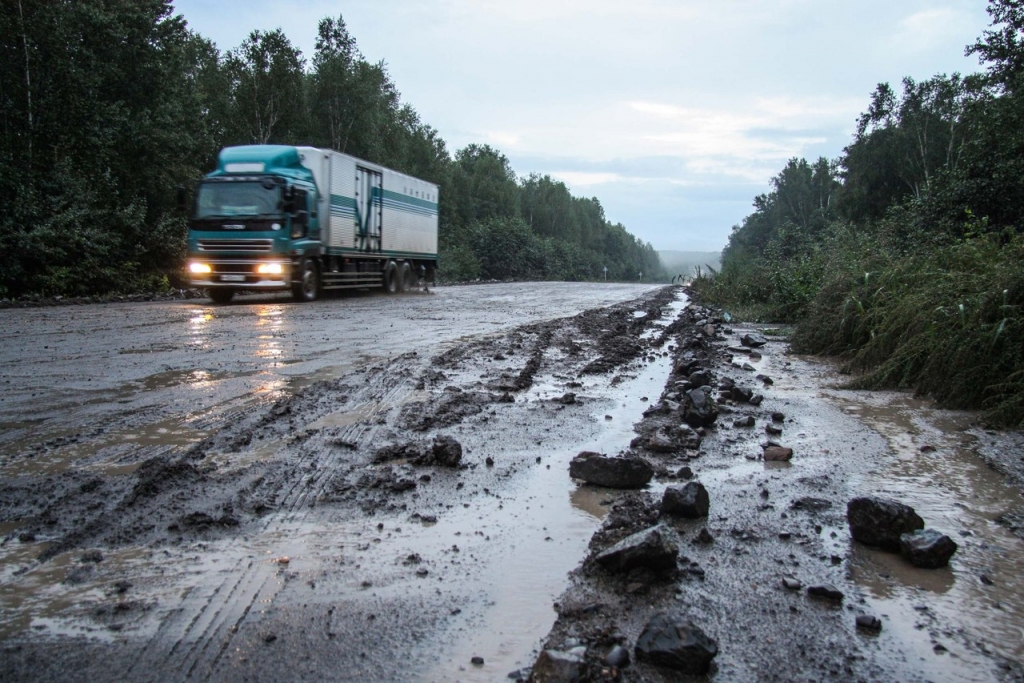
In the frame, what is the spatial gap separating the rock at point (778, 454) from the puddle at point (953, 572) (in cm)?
44

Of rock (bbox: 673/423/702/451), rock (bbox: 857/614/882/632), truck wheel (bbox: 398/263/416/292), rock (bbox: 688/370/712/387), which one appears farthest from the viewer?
truck wheel (bbox: 398/263/416/292)

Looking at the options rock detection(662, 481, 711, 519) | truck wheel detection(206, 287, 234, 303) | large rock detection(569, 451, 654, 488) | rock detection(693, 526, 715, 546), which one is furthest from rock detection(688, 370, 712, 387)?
truck wheel detection(206, 287, 234, 303)

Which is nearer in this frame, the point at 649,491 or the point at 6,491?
the point at 6,491

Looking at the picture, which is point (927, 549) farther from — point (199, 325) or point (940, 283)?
point (199, 325)

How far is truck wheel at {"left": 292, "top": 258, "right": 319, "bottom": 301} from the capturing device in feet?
60.7

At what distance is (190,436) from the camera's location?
15.5 feet

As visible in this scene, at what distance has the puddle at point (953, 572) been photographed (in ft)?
7.93

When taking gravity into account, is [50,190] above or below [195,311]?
above

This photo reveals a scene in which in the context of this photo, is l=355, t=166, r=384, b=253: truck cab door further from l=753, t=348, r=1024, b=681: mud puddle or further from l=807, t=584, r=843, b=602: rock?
l=807, t=584, r=843, b=602: rock

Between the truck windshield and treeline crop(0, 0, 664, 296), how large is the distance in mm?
5096

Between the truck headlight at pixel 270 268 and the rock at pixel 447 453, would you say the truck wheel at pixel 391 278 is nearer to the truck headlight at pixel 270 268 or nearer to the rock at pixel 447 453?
the truck headlight at pixel 270 268

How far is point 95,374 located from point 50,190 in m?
18.4

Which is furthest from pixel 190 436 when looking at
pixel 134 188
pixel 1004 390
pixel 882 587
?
pixel 134 188

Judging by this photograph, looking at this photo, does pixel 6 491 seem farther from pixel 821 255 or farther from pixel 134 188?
pixel 134 188
